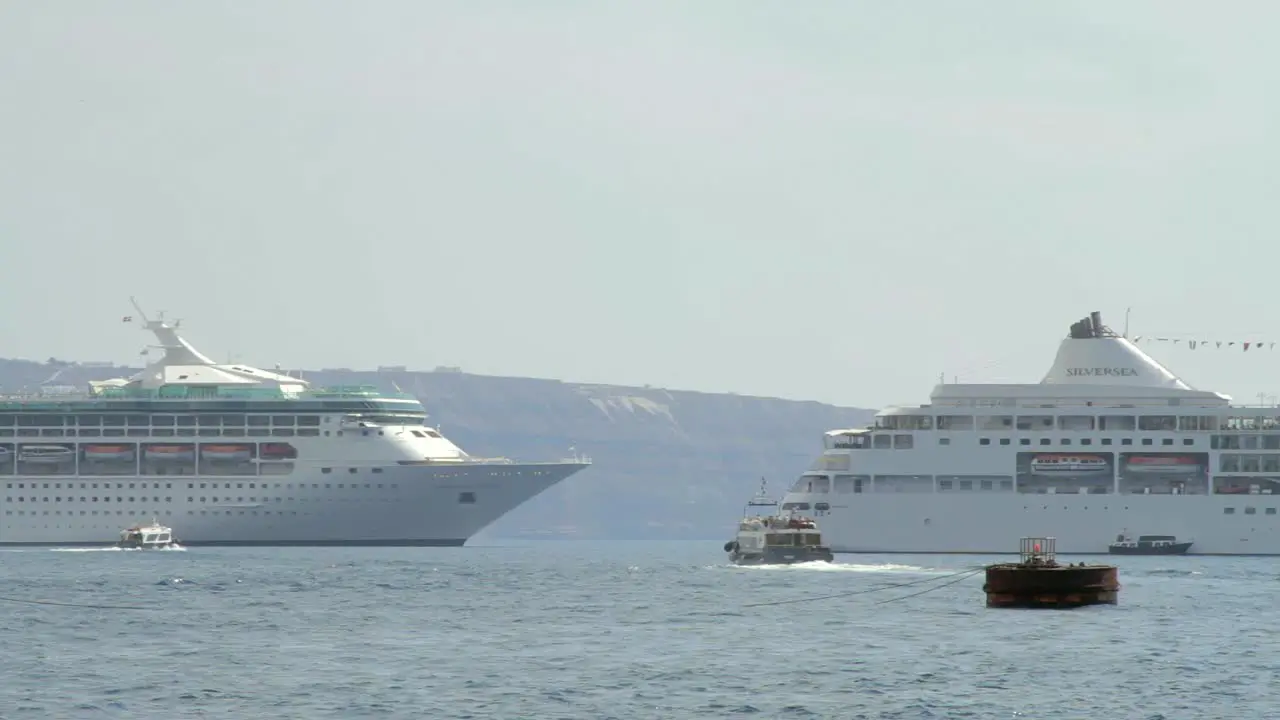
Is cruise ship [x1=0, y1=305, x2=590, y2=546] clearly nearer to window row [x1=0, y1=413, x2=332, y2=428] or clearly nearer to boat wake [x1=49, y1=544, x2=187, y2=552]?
window row [x1=0, y1=413, x2=332, y2=428]

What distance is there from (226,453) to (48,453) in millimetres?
9990

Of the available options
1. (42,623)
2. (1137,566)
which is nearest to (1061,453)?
(1137,566)

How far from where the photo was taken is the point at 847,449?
A: 121312mm

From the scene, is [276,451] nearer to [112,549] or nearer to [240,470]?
[240,470]

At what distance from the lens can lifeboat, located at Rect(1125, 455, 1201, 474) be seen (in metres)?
118

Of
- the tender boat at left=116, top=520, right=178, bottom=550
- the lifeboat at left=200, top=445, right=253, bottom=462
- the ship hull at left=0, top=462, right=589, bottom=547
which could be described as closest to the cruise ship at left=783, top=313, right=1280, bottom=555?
the ship hull at left=0, top=462, right=589, bottom=547

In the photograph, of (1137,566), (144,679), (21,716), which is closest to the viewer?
(21,716)

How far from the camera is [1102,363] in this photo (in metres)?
122

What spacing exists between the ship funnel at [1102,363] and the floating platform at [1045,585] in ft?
160

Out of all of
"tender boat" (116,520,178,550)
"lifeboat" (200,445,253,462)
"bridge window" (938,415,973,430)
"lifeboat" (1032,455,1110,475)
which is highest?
"bridge window" (938,415,973,430)

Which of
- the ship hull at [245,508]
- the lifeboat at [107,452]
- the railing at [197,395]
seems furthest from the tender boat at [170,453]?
the railing at [197,395]

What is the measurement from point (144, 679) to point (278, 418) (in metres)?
82.1

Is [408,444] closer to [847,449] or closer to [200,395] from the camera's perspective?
[200,395]

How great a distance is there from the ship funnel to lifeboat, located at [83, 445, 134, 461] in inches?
1992
